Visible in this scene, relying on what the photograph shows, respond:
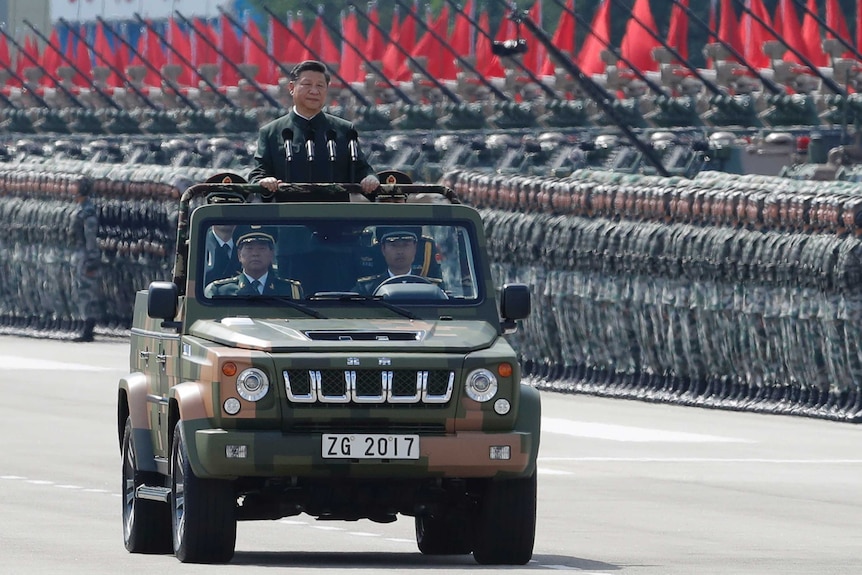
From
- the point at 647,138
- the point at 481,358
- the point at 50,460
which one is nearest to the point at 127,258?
the point at 647,138

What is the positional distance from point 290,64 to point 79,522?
5090 centimetres

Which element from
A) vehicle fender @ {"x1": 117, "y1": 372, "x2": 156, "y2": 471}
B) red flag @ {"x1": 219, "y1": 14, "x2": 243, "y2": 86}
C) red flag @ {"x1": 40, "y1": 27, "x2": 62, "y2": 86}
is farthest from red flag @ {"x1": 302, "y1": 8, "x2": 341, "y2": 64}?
vehicle fender @ {"x1": 117, "y1": 372, "x2": 156, "y2": 471}

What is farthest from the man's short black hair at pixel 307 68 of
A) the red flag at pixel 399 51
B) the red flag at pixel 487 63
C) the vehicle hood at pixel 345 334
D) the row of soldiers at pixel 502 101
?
the red flag at pixel 399 51

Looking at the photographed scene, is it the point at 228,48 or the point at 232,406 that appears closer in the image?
the point at 232,406

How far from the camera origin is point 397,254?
13273 mm

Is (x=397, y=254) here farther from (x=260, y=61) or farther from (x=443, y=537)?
(x=260, y=61)

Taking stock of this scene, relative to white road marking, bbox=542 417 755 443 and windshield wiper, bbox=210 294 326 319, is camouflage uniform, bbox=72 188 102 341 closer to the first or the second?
white road marking, bbox=542 417 755 443

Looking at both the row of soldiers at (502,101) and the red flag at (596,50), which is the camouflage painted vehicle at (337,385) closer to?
the row of soldiers at (502,101)

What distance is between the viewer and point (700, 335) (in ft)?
84.8

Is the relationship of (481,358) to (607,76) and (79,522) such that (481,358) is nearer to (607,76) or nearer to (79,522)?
(79,522)

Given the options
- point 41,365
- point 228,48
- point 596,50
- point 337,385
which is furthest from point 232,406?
point 228,48

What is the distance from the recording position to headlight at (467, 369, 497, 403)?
41.0ft

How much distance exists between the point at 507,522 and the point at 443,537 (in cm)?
102

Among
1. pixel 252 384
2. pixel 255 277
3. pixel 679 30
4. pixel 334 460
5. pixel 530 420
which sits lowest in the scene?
pixel 334 460
